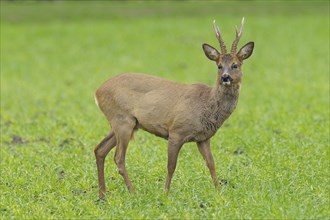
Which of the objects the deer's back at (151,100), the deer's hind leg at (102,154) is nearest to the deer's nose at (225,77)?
the deer's back at (151,100)

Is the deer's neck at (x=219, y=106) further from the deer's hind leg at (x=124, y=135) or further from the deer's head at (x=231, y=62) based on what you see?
the deer's hind leg at (x=124, y=135)

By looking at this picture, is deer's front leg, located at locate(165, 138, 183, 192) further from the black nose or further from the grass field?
the black nose


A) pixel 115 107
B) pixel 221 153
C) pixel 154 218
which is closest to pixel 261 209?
pixel 154 218

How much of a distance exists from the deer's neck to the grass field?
0.72 m

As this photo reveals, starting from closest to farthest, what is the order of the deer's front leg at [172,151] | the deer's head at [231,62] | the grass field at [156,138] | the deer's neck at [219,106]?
the grass field at [156,138], the deer's head at [231,62], the deer's front leg at [172,151], the deer's neck at [219,106]

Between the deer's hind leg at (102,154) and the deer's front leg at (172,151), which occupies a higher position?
the deer's front leg at (172,151)

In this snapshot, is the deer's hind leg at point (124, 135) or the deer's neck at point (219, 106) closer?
the deer's neck at point (219, 106)

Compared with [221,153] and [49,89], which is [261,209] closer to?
[221,153]

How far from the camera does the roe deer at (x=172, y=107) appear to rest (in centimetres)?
800

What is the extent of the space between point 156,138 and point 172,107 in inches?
142

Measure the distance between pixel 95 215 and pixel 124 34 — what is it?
2098 centimetres

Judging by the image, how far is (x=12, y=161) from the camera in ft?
33.2

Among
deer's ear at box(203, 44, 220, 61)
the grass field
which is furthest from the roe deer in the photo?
the grass field

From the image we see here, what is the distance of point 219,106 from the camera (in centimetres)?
816
